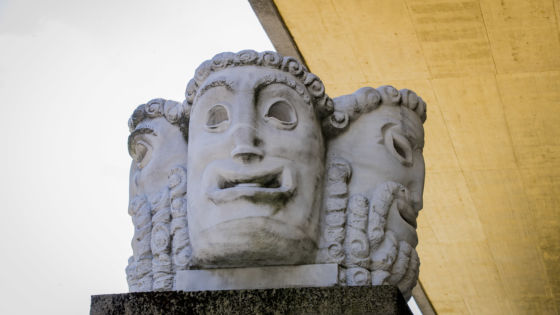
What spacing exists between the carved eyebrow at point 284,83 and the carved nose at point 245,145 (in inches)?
10.0

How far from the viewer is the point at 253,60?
496 cm

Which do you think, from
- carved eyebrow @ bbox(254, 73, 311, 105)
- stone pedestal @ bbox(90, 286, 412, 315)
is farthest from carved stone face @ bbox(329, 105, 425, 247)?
stone pedestal @ bbox(90, 286, 412, 315)

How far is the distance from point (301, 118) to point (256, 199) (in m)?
0.58

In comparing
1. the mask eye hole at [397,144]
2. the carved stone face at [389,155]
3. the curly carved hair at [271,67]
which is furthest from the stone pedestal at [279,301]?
the curly carved hair at [271,67]

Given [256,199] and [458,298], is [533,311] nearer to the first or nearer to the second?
[458,298]

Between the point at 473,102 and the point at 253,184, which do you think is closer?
the point at 253,184

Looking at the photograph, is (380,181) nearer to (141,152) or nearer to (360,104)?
(360,104)

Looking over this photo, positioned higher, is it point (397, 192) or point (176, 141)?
point (176, 141)

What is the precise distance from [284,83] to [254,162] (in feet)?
1.64

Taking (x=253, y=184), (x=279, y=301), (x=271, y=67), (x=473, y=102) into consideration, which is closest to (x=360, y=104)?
(x=271, y=67)

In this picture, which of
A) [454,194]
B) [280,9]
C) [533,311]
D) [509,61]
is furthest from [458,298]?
[280,9]

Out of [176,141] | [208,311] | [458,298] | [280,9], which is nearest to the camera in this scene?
[208,311]

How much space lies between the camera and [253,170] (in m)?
4.66

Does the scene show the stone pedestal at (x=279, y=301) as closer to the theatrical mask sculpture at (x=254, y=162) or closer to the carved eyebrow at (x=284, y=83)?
the theatrical mask sculpture at (x=254, y=162)
